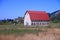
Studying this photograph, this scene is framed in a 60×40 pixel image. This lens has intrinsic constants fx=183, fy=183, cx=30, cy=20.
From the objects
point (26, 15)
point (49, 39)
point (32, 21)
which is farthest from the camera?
point (26, 15)

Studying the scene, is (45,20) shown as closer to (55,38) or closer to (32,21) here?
(32,21)

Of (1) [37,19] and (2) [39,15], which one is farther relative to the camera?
(2) [39,15]

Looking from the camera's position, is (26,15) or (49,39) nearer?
(49,39)

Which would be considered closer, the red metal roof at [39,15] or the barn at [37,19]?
the barn at [37,19]

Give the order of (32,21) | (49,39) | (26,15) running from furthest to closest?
(26,15)
(32,21)
(49,39)

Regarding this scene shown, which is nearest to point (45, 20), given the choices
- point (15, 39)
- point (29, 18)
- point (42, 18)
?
point (42, 18)

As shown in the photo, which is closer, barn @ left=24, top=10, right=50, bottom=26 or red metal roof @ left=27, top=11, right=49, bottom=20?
barn @ left=24, top=10, right=50, bottom=26

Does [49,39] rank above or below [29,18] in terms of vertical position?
below

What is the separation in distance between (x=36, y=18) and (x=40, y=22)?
1608 millimetres

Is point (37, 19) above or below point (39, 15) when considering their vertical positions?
below

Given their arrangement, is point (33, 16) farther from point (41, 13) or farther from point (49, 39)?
point (49, 39)

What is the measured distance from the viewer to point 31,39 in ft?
31.1

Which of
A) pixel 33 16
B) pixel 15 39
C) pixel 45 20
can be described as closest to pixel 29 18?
pixel 33 16

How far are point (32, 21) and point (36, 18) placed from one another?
5.15 ft
